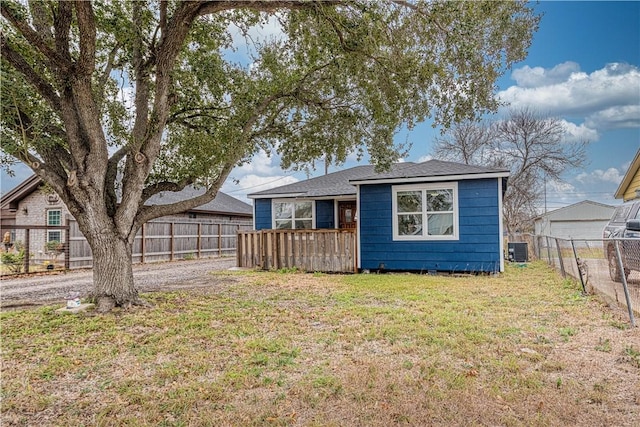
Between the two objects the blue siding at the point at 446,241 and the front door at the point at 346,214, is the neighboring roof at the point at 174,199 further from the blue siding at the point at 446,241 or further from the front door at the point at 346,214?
the blue siding at the point at 446,241

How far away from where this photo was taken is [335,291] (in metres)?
7.68

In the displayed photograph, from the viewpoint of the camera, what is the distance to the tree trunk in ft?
18.7

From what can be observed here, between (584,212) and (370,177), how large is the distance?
21.0m

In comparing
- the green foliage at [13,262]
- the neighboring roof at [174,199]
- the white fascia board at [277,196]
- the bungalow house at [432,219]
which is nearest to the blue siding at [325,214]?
the white fascia board at [277,196]

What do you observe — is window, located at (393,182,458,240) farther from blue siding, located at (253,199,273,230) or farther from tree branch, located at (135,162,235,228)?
tree branch, located at (135,162,235,228)

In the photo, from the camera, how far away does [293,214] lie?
13.6m

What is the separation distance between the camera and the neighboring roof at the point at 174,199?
52.1ft

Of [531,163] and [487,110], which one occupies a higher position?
[531,163]

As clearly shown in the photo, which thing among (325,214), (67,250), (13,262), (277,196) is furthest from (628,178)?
(13,262)

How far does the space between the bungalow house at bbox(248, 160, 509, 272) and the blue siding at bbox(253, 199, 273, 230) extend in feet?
13.4

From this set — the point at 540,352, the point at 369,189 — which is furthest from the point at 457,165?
the point at 540,352

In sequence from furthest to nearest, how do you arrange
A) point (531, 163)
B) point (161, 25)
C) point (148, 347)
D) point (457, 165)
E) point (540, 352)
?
point (531, 163), point (457, 165), point (161, 25), point (148, 347), point (540, 352)

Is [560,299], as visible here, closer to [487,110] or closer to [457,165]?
[487,110]

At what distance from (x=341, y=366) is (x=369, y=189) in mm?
7857
